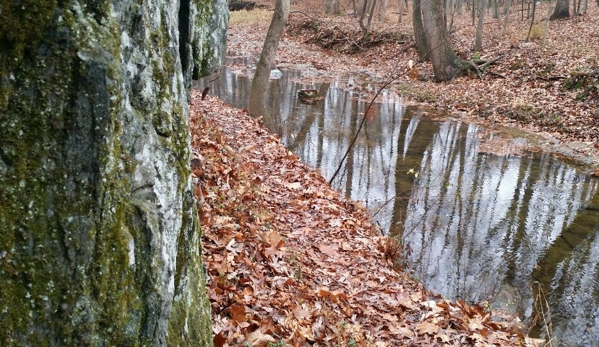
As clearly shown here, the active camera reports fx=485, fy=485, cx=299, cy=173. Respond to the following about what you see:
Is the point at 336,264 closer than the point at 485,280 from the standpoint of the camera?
Yes

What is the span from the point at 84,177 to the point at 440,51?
21.1 metres

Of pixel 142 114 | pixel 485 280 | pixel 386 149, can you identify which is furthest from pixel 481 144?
pixel 142 114

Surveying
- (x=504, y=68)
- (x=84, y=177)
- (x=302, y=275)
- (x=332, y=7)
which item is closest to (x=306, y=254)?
(x=302, y=275)

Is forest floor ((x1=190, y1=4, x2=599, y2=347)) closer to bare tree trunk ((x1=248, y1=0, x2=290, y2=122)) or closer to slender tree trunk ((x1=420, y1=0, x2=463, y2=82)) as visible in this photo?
bare tree trunk ((x1=248, y1=0, x2=290, y2=122))

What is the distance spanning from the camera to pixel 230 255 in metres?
4.91

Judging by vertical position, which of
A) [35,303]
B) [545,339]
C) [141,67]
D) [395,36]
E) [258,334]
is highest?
[395,36]

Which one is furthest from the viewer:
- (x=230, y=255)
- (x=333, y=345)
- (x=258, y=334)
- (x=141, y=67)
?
(x=230, y=255)

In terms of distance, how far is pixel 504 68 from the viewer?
66.2ft

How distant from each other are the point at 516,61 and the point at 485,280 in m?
15.5

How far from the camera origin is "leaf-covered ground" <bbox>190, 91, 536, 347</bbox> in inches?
168

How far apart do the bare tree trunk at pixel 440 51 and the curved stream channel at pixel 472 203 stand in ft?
14.3

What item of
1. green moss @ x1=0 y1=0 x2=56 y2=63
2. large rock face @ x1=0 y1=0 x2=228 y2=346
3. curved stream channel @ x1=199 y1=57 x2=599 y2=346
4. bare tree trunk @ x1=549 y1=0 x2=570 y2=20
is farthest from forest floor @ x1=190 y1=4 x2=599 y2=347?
bare tree trunk @ x1=549 y1=0 x2=570 y2=20

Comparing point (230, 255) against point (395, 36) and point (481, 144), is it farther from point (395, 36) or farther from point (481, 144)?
point (395, 36)

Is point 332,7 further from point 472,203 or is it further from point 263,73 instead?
point 472,203
